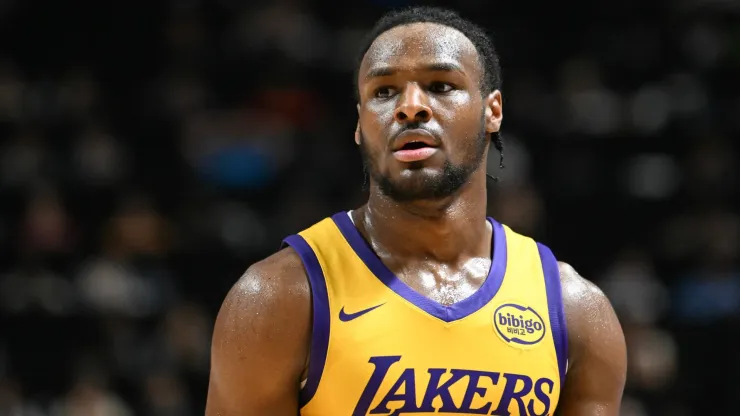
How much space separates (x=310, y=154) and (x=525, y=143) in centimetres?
209

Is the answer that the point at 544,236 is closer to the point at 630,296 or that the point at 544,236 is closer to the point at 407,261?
the point at 630,296

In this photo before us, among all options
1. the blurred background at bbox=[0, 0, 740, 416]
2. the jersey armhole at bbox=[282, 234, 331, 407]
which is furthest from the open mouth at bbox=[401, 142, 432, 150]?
the blurred background at bbox=[0, 0, 740, 416]

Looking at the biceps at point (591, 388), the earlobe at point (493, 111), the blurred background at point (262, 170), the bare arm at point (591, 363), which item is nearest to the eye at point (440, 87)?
the earlobe at point (493, 111)

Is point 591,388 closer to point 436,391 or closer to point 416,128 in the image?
point 436,391

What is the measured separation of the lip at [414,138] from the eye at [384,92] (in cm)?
21

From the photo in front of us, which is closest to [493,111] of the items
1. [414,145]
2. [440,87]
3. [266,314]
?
[440,87]

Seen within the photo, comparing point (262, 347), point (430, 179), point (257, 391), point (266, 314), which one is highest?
point (430, 179)

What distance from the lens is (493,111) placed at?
407 centimetres

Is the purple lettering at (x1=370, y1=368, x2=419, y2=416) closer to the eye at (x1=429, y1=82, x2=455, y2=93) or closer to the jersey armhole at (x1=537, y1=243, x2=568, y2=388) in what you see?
the jersey armhole at (x1=537, y1=243, x2=568, y2=388)

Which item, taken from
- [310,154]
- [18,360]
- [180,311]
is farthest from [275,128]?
[18,360]

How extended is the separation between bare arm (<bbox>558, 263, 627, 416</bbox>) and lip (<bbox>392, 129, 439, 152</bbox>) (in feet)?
2.59

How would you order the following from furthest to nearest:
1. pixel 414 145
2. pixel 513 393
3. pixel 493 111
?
1. pixel 493 111
2. pixel 414 145
3. pixel 513 393

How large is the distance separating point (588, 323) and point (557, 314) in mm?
124

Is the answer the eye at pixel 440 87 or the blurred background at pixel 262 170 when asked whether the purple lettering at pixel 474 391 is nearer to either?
the eye at pixel 440 87
